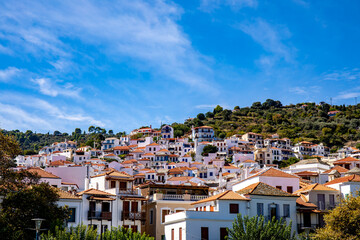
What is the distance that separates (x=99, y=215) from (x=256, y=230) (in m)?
16.9

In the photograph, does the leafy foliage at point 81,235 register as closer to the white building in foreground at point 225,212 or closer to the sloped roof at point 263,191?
the white building in foreground at point 225,212

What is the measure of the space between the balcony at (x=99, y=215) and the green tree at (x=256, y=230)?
14.1m

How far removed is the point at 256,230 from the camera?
134 ft

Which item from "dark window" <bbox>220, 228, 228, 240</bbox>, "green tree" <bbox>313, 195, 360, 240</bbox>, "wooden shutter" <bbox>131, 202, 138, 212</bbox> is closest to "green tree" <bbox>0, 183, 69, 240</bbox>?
"wooden shutter" <bbox>131, 202, 138, 212</bbox>

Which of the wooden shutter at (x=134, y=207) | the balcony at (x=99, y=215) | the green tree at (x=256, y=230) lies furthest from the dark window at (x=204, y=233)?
the wooden shutter at (x=134, y=207)

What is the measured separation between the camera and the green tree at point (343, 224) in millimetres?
43188

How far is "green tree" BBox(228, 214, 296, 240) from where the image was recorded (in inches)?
1598

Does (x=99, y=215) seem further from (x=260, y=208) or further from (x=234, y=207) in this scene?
(x=260, y=208)

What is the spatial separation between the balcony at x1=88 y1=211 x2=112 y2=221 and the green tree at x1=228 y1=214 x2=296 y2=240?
14.1 metres

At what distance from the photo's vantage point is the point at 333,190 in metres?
53.6

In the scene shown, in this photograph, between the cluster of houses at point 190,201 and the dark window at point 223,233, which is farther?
the cluster of houses at point 190,201

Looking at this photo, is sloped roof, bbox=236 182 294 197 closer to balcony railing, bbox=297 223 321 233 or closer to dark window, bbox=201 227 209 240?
balcony railing, bbox=297 223 321 233

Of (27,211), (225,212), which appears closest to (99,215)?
(27,211)

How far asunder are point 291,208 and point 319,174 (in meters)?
41.7
